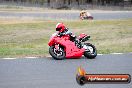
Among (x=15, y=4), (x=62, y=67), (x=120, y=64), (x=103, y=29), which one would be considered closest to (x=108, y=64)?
(x=120, y=64)

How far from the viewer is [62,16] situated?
163 ft

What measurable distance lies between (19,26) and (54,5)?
38.7 meters

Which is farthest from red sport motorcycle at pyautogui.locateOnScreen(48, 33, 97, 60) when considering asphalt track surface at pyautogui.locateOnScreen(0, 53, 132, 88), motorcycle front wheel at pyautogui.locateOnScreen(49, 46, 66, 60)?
asphalt track surface at pyautogui.locateOnScreen(0, 53, 132, 88)

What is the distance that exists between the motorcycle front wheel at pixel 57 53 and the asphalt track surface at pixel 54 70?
7.6 inches

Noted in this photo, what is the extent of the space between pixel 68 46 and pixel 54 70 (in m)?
2.61

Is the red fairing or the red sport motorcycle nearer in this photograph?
the red sport motorcycle

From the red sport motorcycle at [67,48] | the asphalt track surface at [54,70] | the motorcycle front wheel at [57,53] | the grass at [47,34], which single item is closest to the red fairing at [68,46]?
the red sport motorcycle at [67,48]

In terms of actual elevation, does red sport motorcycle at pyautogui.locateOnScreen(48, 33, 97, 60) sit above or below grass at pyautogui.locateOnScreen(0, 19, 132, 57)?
above

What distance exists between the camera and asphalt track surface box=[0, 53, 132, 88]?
32.4ft

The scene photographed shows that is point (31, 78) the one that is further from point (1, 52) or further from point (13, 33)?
point (13, 33)

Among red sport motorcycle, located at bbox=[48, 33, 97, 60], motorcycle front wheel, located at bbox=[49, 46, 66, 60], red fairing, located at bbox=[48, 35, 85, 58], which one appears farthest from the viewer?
red fairing, located at bbox=[48, 35, 85, 58]

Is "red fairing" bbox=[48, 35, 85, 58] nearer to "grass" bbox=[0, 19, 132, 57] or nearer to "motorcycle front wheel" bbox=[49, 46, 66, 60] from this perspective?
"motorcycle front wheel" bbox=[49, 46, 66, 60]

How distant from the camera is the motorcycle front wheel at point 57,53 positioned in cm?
1403

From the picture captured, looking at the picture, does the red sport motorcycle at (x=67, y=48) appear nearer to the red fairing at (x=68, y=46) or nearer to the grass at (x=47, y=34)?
the red fairing at (x=68, y=46)
